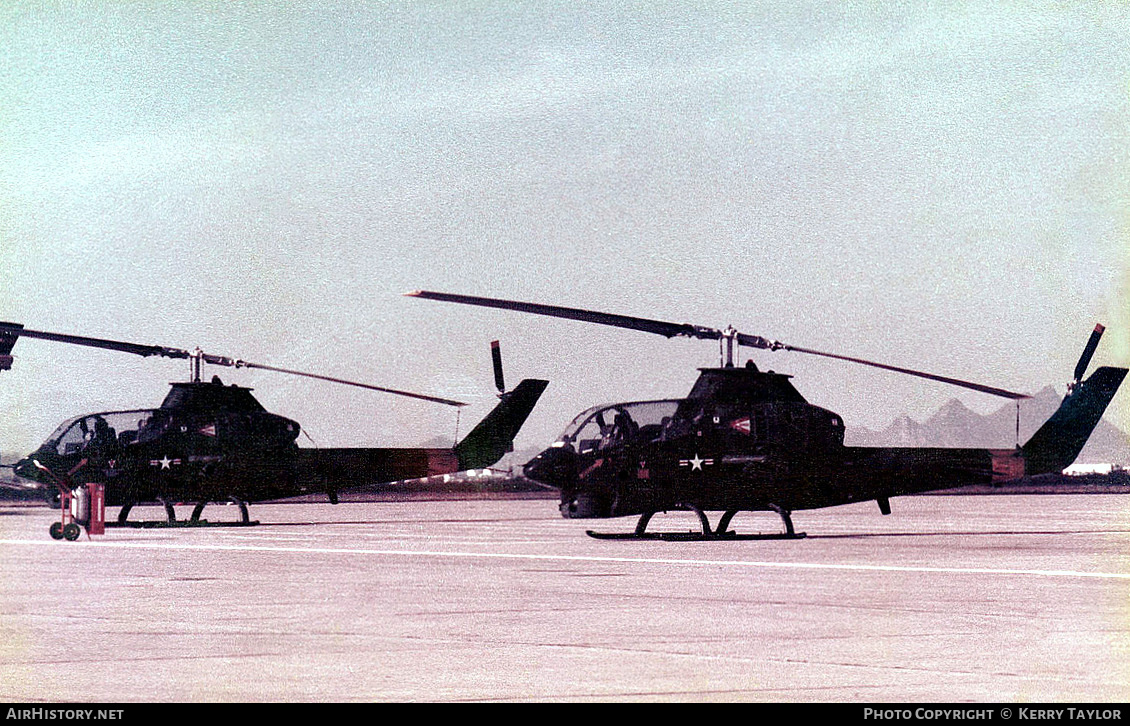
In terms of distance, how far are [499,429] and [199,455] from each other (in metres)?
10.5

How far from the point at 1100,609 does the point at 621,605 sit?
5135 mm

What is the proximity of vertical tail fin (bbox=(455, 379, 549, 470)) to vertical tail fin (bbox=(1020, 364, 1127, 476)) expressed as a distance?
15826 millimetres

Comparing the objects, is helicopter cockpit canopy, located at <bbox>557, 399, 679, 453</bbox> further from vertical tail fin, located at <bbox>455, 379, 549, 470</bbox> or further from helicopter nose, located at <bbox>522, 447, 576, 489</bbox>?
vertical tail fin, located at <bbox>455, 379, 549, 470</bbox>

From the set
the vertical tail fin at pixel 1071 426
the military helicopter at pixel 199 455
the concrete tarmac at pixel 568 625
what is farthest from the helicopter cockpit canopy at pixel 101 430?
the vertical tail fin at pixel 1071 426

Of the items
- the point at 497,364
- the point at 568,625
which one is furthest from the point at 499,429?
the point at 568,625

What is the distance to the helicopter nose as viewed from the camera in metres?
36.8

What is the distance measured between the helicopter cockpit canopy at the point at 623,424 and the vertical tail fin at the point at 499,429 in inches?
488

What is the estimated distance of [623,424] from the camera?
36.6m

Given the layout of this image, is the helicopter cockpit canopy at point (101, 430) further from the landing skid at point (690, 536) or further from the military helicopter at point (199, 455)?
the landing skid at point (690, 536)

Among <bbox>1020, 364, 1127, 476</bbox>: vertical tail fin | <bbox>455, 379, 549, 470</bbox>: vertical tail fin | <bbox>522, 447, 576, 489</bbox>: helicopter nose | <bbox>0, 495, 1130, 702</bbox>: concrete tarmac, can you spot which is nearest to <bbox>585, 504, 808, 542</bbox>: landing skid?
<bbox>522, 447, 576, 489</bbox>: helicopter nose

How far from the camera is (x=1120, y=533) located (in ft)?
136

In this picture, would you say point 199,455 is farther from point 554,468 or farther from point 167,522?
point 554,468
